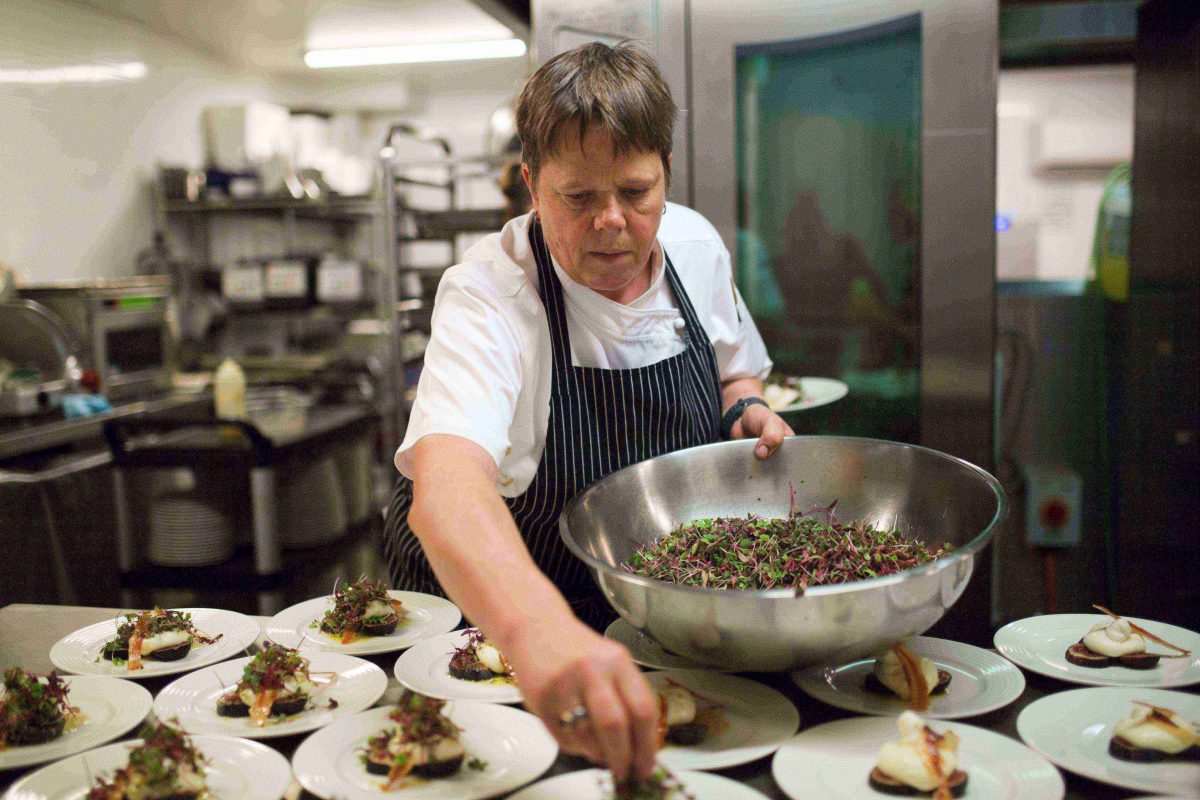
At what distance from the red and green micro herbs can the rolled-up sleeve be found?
275 mm

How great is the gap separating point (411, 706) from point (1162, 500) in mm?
3026

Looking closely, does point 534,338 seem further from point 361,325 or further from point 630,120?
point 361,325

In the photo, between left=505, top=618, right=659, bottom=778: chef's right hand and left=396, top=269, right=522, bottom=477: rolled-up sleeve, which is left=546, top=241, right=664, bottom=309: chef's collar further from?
left=505, top=618, right=659, bottom=778: chef's right hand

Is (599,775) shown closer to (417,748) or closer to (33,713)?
(417,748)

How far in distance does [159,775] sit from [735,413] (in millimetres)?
1169

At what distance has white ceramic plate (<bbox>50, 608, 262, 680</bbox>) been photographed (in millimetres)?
1323

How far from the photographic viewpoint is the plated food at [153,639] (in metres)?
1.35

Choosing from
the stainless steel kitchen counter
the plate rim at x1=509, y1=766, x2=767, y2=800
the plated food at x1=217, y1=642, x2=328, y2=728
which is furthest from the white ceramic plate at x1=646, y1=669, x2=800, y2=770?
the stainless steel kitchen counter

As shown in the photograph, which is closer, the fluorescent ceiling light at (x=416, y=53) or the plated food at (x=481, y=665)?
the plated food at (x=481, y=665)

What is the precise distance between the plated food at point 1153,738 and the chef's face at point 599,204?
34.0 inches

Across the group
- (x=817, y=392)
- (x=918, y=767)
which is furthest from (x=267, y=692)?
(x=817, y=392)

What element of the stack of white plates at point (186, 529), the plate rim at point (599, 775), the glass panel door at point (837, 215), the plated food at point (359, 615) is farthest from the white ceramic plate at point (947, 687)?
the stack of white plates at point (186, 529)

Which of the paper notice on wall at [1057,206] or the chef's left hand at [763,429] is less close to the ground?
the paper notice on wall at [1057,206]

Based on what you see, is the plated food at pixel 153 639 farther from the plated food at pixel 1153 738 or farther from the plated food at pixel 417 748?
the plated food at pixel 1153 738
